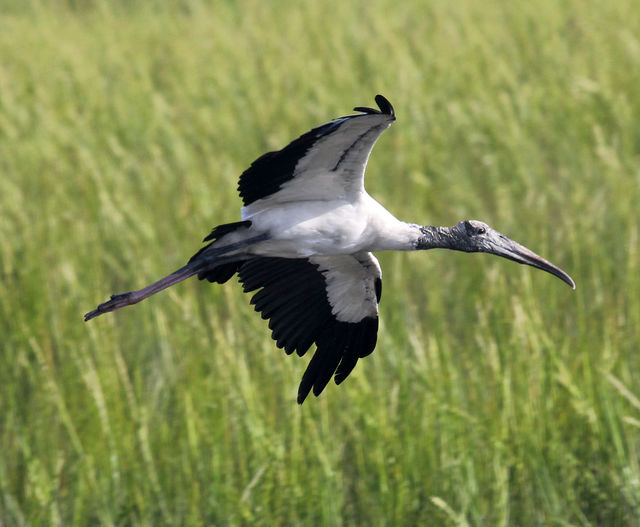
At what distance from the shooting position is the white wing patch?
511cm

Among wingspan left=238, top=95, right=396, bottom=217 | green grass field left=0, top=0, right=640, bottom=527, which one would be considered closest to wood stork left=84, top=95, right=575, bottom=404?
wingspan left=238, top=95, right=396, bottom=217

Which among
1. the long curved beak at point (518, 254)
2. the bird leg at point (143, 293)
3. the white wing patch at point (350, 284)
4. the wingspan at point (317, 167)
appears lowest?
the long curved beak at point (518, 254)

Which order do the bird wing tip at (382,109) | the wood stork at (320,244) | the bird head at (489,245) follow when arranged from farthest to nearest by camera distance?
the bird head at (489,245)
the wood stork at (320,244)
the bird wing tip at (382,109)

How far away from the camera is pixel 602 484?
15.8ft

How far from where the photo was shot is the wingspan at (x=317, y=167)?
4020 mm

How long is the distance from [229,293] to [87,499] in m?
1.26

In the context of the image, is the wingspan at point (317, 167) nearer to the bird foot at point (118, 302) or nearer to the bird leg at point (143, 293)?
the bird leg at point (143, 293)

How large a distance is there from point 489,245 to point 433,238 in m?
0.35

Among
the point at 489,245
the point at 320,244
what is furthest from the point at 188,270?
the point at 489,245

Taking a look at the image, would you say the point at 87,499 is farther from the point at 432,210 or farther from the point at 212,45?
the point at 212,45

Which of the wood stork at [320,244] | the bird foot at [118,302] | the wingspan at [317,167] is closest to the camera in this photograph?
the wingspan at [317,167]

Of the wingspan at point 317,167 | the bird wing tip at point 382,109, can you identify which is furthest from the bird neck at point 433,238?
the bird wing tip at point 382,109

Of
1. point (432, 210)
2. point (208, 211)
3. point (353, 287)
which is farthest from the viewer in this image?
point (432, 210)

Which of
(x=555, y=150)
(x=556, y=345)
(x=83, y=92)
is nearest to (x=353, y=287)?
(x=556, y=345)
